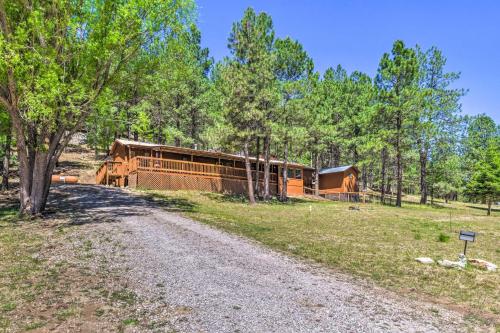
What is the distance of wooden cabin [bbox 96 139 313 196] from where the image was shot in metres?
27.1

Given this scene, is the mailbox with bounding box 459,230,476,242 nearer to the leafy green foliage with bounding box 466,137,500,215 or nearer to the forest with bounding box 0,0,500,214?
the forest with bounding box 0,0,500,214

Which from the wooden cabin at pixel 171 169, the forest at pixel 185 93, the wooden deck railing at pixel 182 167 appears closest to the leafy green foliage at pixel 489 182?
the forest at pixel 185 93

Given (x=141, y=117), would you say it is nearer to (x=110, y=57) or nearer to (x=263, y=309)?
(x=110, y=57)

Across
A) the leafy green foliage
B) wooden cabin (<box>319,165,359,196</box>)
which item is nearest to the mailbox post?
the leafy green foliage

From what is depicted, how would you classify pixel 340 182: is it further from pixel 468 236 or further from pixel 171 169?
pixel 468 236

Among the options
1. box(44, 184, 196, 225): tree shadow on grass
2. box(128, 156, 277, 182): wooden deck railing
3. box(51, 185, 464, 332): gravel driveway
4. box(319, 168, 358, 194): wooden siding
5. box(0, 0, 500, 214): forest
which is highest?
box(0, 0, 500, 214): forest

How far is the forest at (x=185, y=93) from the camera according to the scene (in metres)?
12.0

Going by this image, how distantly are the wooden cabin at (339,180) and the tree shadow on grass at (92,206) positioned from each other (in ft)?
83.7

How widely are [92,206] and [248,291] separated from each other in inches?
486

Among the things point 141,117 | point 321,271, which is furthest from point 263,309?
point 141,117

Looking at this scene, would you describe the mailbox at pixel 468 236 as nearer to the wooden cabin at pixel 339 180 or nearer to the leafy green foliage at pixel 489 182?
the leafy green foliage at pixel 489 182

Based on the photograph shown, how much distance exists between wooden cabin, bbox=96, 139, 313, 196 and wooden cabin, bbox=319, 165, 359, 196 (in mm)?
8419

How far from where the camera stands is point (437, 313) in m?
5.85

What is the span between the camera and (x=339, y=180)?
3969cm
